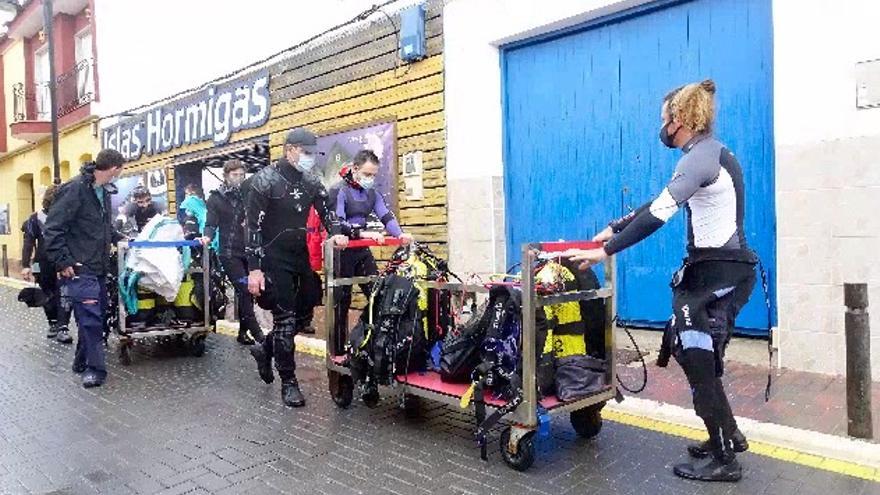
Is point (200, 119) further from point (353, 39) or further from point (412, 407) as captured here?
point (412, 407)

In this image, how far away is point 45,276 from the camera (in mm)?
8727

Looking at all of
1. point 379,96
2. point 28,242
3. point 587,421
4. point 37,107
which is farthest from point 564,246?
point 37,107

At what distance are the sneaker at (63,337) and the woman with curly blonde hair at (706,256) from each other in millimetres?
7132

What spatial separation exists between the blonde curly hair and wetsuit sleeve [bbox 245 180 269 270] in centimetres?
308

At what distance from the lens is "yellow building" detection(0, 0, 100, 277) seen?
18.7 meters

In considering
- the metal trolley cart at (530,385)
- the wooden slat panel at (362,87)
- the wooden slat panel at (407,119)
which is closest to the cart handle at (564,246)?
the metal trolley cart at (530,385)

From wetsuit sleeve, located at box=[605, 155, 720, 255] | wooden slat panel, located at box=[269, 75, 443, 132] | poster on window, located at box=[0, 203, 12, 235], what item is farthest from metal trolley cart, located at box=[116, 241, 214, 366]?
poster on window, located at box=[0, 203, 12, 235]

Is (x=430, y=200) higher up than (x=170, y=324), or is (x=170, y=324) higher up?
(x=430, y=200)

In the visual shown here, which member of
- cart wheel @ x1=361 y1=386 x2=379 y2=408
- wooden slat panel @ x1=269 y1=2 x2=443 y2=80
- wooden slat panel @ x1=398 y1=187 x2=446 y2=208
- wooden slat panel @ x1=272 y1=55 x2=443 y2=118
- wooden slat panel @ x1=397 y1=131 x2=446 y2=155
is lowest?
cart wheel @ x1=361 y1=386 x2=379 y2=408

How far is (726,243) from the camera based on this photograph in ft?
11.7

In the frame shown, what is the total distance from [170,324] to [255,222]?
268 centimetres

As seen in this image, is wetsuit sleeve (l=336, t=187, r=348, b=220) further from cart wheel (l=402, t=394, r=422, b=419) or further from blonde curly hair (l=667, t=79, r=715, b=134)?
blonde curly hair (l=667, t=79, r=715, b=134)

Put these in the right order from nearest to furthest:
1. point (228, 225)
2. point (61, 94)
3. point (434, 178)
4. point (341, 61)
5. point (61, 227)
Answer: point (61, 227), point (228, 225), point (434, 178), point (341, 61), point (61, 94)

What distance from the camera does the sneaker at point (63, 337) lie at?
8453 mm
